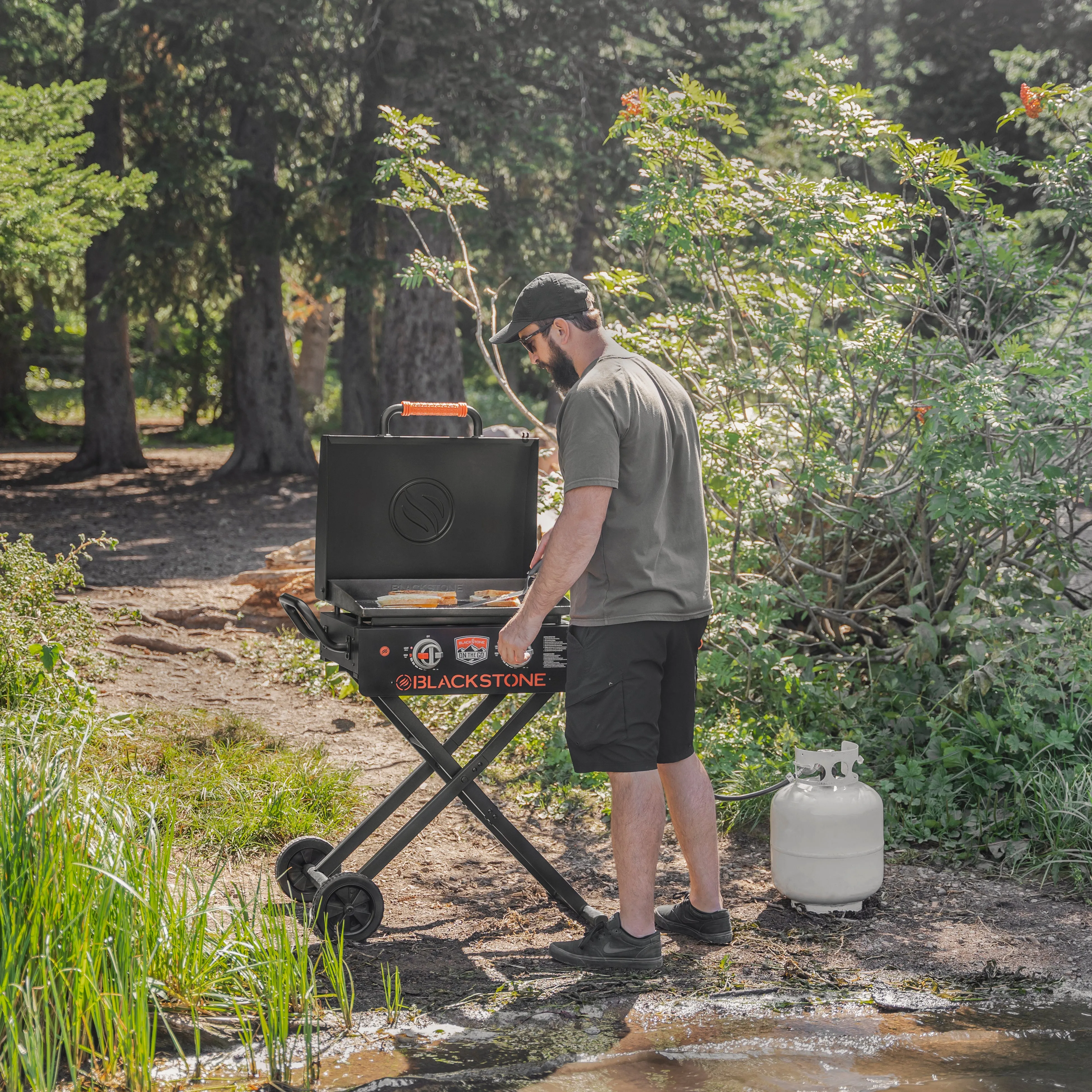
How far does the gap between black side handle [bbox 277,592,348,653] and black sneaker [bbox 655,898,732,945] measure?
146cm

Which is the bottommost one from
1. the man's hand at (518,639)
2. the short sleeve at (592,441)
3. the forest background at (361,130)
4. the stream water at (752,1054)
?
the stream water at (752,1054)

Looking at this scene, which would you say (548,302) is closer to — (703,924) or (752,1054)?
(703,924)

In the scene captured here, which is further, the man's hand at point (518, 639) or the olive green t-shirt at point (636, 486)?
the man's hand at point (518, 639)

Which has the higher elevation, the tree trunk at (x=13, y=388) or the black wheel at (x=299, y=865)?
the tree trunk at (x=13, y=388)

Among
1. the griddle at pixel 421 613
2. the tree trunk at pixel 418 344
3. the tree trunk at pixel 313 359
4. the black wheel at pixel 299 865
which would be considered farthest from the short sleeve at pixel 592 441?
the tree trunk at pixel 313 359

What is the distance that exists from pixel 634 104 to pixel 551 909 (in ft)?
12.3

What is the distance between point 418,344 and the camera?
15930mm

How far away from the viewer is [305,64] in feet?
53.6

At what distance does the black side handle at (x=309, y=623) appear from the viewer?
4008 millimetres

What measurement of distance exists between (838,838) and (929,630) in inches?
A: 65.7

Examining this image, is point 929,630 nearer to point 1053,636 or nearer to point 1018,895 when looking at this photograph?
point 1053,636

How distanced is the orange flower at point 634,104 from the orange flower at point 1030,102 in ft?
5.66

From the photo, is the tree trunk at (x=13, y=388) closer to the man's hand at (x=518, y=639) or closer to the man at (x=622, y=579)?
the man at (x=622, y=579)

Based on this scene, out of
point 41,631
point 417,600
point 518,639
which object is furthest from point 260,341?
point 518,639
